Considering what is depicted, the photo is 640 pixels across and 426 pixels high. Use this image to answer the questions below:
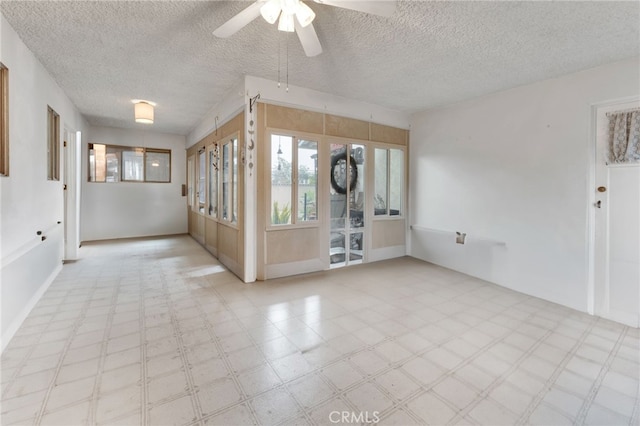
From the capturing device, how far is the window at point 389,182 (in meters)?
5.18

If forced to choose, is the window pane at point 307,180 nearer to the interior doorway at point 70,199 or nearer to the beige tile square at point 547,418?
the beige tile square at point 547,418

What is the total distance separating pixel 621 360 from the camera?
7.30 ft

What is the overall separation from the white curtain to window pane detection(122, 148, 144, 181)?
8.82 metres

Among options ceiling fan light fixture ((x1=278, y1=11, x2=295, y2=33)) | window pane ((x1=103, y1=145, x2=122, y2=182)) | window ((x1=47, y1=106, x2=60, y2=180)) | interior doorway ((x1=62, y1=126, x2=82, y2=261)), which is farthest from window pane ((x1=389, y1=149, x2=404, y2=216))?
window pane ((x1=103, y1=145, x2=122, y2=182))

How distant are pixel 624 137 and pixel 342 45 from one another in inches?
122

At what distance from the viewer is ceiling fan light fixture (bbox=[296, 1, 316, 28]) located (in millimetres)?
1842

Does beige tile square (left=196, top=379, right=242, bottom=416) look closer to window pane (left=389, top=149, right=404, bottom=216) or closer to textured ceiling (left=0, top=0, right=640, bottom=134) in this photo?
textured ceiling (left=0, top=0, right=640, bottom=134)

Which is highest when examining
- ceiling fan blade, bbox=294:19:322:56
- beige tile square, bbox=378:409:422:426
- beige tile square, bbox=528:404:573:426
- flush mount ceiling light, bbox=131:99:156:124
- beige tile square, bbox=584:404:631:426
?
flush mount ceiling light, bbox=131:99:156:124

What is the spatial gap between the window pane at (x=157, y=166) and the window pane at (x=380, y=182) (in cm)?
570

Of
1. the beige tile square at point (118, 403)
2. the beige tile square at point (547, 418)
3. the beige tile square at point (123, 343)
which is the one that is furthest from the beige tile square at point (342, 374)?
the beige tile square at point (123, 343)

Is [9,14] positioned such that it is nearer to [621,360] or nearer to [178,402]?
[178,402]

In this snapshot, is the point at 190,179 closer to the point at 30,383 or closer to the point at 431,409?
the point at 30,383

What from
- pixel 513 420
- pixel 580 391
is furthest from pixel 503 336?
pixel 513 420

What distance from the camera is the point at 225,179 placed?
489 cm
